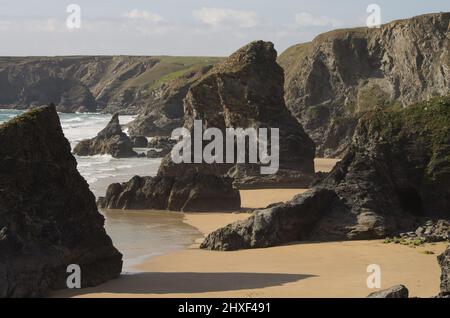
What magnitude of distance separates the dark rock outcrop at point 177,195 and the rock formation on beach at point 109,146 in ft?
111

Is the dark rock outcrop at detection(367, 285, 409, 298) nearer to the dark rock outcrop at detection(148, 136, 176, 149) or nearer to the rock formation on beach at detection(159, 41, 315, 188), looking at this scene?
the rock formation on beach at detection(159, 41, 315, 188)

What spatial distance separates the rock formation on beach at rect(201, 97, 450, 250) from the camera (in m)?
26.4

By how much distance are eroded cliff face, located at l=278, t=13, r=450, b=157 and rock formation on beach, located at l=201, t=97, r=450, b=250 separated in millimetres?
40315

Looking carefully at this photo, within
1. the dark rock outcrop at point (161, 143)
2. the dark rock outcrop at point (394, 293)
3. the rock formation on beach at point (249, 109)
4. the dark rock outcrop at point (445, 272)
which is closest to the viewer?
the dark rock outcrop at point (394, 293)

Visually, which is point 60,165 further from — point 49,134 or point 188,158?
point 188,158

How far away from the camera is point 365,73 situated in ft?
283

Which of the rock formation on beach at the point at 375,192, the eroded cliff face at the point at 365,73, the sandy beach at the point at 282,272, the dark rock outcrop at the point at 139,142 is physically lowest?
the dark rock outcrop at the point at 139,142

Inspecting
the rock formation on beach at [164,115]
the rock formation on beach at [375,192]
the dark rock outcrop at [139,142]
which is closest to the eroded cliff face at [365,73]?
the dark rock outcrop at [139,142]

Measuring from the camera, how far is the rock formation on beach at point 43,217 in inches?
747

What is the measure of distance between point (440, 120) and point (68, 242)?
16083mm

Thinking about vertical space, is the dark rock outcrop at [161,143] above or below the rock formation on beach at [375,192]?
below

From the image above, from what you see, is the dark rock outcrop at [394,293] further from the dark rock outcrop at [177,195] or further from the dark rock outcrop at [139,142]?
the dark rock outcrop at [139,142]

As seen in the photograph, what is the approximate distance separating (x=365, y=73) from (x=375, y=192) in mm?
60031

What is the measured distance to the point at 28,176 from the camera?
20.2 metres
